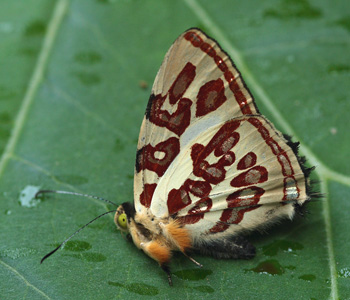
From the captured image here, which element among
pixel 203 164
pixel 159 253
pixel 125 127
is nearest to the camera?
pixel 159 253

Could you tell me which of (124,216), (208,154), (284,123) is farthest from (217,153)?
(284,123)

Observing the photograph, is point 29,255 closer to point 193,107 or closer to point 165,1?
point 193,107

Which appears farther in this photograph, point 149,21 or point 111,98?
point 149,21

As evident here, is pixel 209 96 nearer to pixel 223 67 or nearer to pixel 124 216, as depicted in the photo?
A: pixel 223 67

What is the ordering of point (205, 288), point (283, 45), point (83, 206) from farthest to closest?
point (283, 45), point (83, 206), point (205, 288)

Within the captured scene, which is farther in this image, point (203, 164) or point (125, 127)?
point (125, 127)

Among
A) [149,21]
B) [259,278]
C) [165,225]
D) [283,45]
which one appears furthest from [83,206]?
[283,45]

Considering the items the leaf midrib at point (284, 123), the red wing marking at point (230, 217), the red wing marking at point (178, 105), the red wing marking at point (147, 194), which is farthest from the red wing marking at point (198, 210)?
the leaf midrib at point (284, 123)
